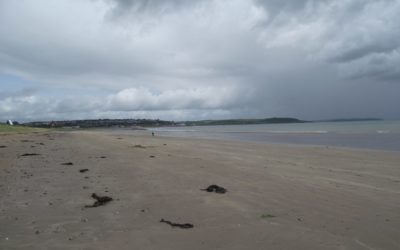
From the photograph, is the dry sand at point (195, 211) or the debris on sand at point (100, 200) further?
the debris on sand at point (100, 200)

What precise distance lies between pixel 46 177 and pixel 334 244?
9248 millimetres

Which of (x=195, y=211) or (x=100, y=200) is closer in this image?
(x=195, y=211)

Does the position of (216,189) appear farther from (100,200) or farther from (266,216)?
(100,200)

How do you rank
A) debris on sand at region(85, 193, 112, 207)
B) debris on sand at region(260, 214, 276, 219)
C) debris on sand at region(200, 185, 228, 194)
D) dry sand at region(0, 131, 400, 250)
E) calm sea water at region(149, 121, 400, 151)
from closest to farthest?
dry sand at region(0, 131, 400, 250), debris on sand at region(260, 214, 276, 219), debris on sand at region(85, 193, 112, 207), debris on sand at region(200, 185, 228, 194), calm sea water at region(149, 121, 400, 151)

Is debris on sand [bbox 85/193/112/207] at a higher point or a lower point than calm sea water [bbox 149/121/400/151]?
higher

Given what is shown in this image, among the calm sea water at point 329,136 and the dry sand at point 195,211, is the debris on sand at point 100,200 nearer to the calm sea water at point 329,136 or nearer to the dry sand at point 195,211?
the dry sand at point 195,211

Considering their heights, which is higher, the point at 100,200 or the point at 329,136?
the point at 100,200

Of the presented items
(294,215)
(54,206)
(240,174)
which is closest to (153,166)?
(240,174)

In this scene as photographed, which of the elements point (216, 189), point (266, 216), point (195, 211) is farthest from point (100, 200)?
point (266, 216)

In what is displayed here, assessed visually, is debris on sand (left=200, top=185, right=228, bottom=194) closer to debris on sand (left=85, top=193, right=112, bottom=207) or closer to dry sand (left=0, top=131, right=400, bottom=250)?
dry sand (left=0, top=131, right=400, bottom=250)

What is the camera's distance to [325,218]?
727cm

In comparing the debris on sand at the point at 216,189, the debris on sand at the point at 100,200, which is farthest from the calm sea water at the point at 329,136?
the debris on sand at the point at 100,200

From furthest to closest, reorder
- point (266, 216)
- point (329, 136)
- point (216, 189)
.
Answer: point (329, 136) → point (216, 189) → point (266, 216)

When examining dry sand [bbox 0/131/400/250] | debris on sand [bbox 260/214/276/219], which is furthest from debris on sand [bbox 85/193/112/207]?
debris on sand [bbox 260/214/276/219]
